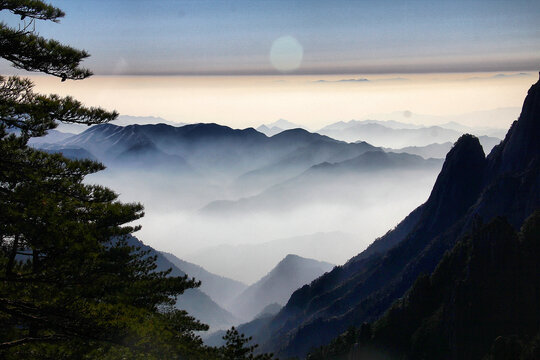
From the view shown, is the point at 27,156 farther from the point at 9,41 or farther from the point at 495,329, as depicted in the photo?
the point at 495,329

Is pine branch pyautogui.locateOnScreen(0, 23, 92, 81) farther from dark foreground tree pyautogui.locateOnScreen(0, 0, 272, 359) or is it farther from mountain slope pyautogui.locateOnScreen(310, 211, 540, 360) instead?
mountain slope pyautogui.locateOnScreen(310, 211, 540, 360)

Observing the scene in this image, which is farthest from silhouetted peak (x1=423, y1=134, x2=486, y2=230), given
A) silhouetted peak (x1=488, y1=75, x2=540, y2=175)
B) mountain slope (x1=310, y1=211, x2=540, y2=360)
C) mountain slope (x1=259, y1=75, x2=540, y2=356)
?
mountain slope (x1=310, y1=211, x2=540, y2=360)

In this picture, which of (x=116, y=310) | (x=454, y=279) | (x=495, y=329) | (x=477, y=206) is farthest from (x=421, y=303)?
(x=116, y=310)

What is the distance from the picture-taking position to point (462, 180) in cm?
19238

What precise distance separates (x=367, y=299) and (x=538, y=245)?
286 feet

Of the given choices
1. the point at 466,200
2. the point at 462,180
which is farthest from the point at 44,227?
the point at 462,180

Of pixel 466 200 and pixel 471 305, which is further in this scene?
pixel 466 200

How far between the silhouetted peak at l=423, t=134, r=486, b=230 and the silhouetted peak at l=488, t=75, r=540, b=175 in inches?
646

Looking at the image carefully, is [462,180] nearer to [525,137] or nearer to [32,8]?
[525,137]

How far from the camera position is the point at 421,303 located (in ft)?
430

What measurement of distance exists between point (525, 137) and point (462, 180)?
37.5 metres

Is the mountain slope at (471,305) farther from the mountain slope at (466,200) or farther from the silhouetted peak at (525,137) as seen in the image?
the silhouetted peak at (525,137)

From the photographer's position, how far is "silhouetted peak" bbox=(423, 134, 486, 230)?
7495 inches

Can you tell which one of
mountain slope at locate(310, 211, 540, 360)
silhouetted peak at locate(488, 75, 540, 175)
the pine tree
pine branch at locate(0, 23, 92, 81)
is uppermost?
silhouetted peak at locate(488, 75, 540, 175)
